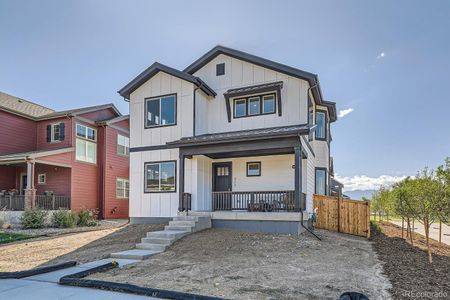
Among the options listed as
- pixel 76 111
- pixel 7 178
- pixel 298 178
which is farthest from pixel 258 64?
→ pixel 7 178

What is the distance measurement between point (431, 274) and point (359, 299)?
3.57m

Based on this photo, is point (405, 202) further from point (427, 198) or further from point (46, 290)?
point (46, 290)

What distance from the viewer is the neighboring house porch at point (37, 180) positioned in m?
17.3

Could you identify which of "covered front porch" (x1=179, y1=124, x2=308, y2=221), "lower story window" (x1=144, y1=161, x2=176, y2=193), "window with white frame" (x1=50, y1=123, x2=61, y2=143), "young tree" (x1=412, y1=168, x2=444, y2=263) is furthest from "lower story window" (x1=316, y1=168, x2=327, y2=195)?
"window with white frame" (x1=50, y1=123, x2=61, y2=143)

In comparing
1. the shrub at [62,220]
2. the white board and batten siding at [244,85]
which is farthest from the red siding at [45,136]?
the white board and batten siding at [244,85]

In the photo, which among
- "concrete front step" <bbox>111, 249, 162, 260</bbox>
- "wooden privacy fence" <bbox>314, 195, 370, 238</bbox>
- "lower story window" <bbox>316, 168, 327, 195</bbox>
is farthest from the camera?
"lower story window" <bbox>316, 168, 327, 195</bbox>

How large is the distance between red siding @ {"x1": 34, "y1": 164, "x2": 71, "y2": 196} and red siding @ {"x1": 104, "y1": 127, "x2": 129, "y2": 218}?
8.65ft

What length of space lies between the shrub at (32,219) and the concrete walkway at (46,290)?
10.5 metres

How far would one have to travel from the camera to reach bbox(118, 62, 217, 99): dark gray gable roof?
45.7 ft

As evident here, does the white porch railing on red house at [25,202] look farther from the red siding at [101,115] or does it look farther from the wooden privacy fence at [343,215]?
the wooden privacy fence at [343,215]

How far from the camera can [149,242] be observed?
10.3 meters

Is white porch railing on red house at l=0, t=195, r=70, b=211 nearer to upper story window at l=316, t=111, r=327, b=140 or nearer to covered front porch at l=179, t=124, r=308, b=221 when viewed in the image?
covered front porch at l=179, t=124, r=308, b=221

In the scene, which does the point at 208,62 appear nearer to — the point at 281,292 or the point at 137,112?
the point at 137,112

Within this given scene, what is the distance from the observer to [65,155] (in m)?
19.7
